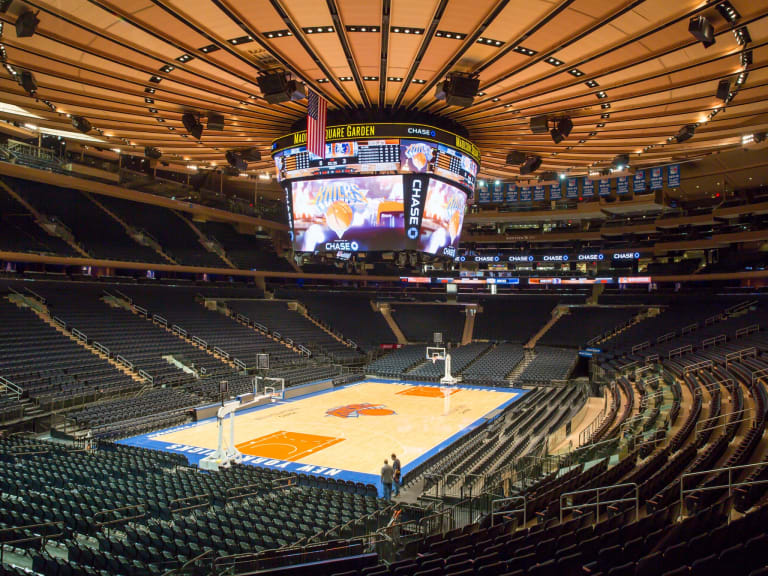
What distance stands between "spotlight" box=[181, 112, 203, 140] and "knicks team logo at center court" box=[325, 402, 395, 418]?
15.2m

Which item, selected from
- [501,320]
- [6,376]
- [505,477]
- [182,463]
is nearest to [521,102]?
[505,477]

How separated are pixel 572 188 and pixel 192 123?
2565 cm

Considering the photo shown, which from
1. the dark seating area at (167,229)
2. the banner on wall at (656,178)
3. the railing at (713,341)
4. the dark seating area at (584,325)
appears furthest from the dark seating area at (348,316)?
the banner on wall at (656,178)

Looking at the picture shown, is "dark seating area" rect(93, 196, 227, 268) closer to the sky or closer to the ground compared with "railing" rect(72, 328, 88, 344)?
closer to the sky

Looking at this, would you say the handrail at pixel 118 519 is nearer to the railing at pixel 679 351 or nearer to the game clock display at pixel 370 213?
the game clock display at pixel 370 213

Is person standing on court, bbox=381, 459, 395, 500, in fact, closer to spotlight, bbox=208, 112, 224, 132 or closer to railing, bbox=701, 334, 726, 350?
spotlight, bbox=208, 112, 224, 132

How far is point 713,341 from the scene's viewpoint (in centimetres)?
3034

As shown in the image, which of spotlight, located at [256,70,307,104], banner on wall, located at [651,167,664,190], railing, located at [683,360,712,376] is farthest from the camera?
banner on wall, located at [651,167,664,190]

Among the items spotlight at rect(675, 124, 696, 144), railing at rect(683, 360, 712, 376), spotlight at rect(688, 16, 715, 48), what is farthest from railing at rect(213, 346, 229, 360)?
spotlight at rect(688, 16, 715, 48)

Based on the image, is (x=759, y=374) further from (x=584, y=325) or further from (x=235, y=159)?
(x=584, y=325)

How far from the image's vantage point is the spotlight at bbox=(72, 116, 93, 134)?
1567cm

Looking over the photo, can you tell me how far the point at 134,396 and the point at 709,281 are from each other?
41.3 metres

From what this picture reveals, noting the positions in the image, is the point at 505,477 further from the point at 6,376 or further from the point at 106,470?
the point at 6,376

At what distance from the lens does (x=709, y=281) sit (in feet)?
134
